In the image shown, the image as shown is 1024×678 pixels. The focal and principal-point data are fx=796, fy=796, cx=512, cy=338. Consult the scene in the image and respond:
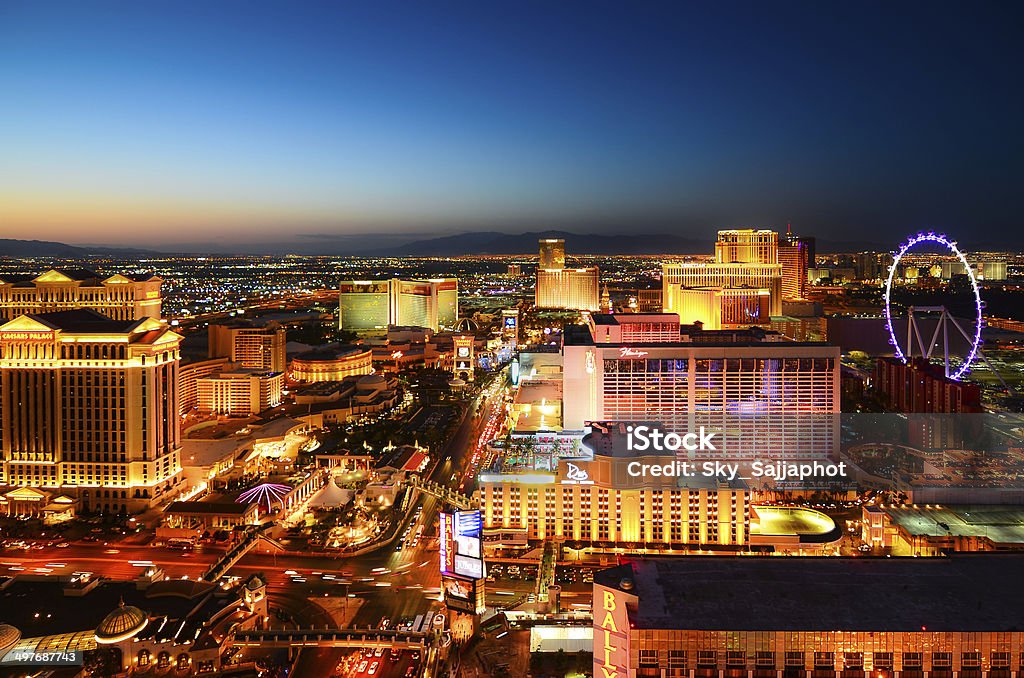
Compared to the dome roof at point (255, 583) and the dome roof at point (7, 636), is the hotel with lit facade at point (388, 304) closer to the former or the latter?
the dome roof at point (255, 583)

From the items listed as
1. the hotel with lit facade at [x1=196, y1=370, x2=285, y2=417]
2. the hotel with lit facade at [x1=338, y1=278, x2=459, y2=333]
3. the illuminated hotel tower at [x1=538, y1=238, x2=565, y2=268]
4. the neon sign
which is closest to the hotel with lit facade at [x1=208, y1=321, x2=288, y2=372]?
the hotel with lit facade at [x1=196, y1=370, x2=285, y2=417]

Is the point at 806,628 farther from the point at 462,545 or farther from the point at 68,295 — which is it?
the point at 68,295

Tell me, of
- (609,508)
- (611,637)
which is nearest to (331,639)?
(611,637)

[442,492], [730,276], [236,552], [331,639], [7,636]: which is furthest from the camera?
[730,276]

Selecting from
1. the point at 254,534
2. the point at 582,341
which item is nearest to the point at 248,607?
the point at 254,534

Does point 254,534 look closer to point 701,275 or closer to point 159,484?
point 159,484

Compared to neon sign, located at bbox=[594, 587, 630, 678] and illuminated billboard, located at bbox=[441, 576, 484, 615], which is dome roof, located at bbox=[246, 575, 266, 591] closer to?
illuminated billboard, located at bbox=[441, 576, 484, 615]
